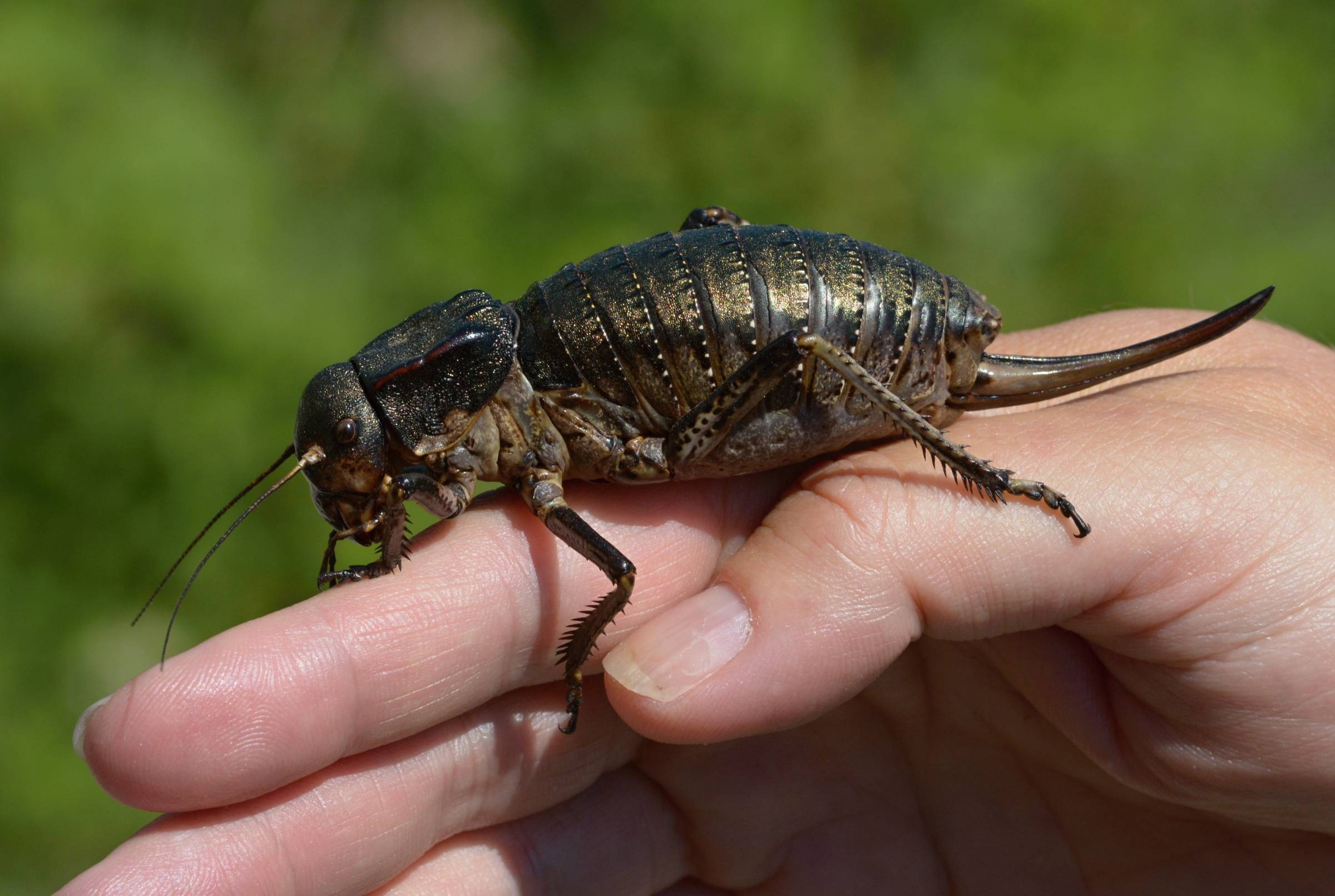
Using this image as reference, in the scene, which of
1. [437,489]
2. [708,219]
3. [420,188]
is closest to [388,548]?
[437,489]

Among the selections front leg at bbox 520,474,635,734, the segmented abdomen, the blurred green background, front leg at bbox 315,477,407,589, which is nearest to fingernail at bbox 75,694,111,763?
front leg at bbox 315,477,407,589

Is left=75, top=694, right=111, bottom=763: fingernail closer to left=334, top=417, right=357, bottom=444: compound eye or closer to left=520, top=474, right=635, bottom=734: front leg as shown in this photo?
left=334, top=417, right=357, bottom=444: compound eye

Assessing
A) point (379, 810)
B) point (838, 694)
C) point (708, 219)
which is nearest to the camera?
point (838, 694)

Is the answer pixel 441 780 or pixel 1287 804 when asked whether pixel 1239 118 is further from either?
pixel 441 780

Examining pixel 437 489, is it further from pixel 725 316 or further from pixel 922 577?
pixel 922 577

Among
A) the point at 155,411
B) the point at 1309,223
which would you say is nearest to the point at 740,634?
the point at 155,411

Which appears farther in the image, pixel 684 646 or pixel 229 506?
pixel 229 506
